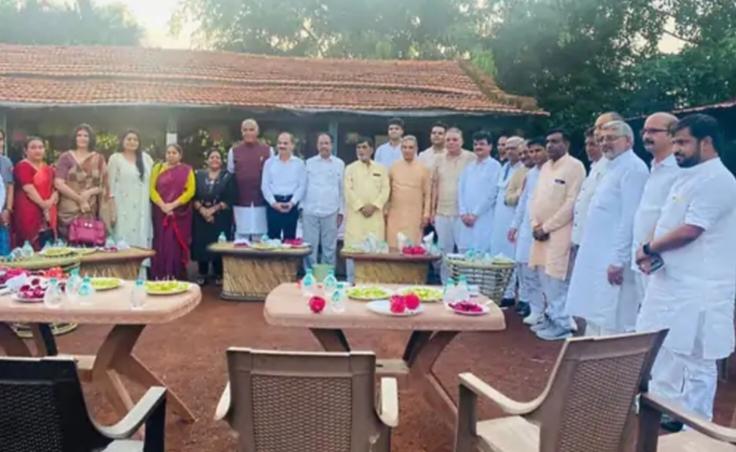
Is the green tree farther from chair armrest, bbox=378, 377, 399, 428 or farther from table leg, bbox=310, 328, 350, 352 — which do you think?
chair armrest, bbox=378, 377, 399, 428

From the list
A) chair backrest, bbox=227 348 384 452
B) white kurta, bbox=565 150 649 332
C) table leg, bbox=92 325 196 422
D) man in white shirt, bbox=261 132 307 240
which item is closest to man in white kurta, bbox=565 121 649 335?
white kurta, bbox=565 150 649 332

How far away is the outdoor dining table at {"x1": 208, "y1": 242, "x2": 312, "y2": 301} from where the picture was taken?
6625mm

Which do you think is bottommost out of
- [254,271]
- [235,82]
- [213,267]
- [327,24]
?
[213,267]

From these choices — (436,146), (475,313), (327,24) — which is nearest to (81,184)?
(436,146)

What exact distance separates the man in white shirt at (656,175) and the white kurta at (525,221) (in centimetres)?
205

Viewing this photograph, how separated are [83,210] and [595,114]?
41.9ft

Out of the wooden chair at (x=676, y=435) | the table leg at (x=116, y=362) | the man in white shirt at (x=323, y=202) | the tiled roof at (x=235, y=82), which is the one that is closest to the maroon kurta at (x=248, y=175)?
the man in white shirt at (x=323, y=202)

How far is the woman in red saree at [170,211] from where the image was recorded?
23.1 ft

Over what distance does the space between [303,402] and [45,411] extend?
77 cm

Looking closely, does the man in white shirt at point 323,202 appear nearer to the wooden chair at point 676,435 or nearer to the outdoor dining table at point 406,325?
the outdoor dining table at point 406,325

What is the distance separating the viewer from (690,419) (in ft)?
7.41

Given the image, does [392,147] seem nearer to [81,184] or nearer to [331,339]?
[81,184]

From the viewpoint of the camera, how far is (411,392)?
4.17m

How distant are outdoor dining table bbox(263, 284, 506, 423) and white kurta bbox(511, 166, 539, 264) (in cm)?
246
